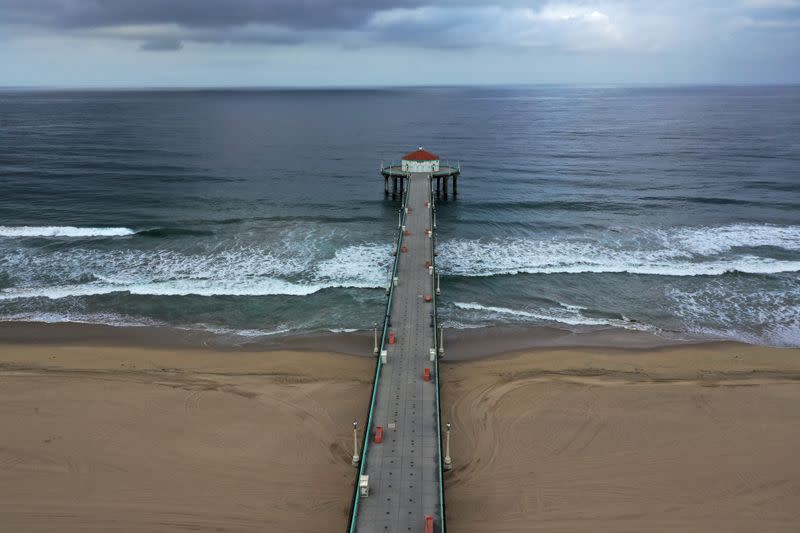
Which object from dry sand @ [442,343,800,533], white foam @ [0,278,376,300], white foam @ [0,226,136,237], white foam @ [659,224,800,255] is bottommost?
dry sand @ [442,343,800,533]

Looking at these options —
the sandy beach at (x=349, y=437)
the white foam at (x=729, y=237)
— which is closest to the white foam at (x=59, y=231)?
the sandy beach at (x=349, y=437)

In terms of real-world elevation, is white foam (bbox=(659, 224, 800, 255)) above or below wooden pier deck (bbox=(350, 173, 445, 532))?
above

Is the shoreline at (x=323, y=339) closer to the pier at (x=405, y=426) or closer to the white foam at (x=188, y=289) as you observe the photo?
the pier at (x=405, y=426)

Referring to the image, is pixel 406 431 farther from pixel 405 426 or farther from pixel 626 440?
pixel 626 440

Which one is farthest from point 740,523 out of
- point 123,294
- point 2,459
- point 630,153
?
point 630,153

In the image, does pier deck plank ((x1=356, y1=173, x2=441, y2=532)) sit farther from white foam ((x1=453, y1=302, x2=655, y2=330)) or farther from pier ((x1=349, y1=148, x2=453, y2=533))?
white foam ((x1=453, y1=302, x2=655, y2=330))

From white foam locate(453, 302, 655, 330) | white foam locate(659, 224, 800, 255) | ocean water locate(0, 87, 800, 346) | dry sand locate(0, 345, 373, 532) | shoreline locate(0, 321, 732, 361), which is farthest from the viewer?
white foam locate(659, 224, 800, 255)

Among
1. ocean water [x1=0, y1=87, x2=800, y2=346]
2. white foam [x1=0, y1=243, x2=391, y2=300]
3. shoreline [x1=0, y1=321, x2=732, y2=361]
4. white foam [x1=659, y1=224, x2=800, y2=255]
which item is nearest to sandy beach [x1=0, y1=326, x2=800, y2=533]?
shoreline [x1=0, y1=321, x2=732, y2=361]
